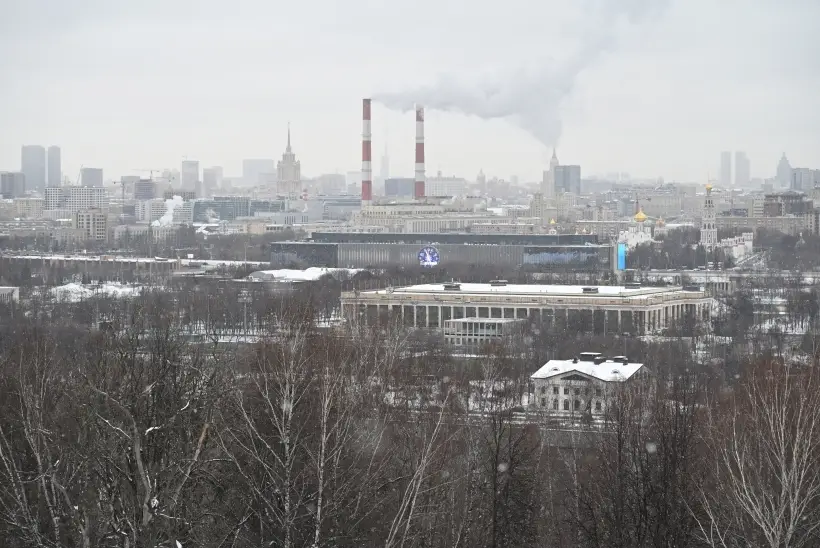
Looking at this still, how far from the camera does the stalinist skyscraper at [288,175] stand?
474 feet

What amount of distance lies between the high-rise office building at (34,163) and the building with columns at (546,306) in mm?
128428

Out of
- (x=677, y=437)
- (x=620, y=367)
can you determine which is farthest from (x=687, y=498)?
(x=620, y=367)

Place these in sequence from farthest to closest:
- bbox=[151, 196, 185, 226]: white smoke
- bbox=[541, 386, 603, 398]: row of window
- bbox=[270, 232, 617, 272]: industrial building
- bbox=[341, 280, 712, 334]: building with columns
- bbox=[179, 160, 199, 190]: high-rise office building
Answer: bbox=[179, 160, 199, 190]: high-rise office building
bbox=[151, 196, 185, 226]: white smoke
bbox=[270, 232, 617, 272]: industrial building
bbox=[341, 280, 712, 334]: building with columns
bbox=[541, 386, 603, 398]: row of window

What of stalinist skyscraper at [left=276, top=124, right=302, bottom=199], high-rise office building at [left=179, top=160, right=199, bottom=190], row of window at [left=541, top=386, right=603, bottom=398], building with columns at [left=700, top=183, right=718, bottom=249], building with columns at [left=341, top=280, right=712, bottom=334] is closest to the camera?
row of window at [left=541, top=386, right=603, bottom=398]

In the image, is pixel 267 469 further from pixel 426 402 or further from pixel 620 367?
pixel 620 367

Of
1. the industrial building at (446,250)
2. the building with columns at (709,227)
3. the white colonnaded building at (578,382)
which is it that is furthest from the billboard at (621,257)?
the white colonnaded building at (578,382)

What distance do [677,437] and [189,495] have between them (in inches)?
161

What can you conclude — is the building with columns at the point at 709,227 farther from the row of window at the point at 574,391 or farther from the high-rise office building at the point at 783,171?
the high-rise office building at the point at 783,171

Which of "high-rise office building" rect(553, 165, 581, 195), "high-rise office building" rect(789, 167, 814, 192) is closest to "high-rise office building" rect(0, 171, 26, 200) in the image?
"high-rise office building" rect(553, 165, 581, 195)

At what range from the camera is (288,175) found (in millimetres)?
147250

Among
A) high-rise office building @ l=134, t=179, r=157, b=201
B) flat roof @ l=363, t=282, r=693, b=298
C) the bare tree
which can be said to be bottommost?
flat roof @ l=363, t=282, r=693, b=298

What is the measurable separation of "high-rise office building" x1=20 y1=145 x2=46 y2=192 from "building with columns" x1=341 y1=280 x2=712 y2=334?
421 feet

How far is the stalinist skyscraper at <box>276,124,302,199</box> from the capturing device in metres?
144

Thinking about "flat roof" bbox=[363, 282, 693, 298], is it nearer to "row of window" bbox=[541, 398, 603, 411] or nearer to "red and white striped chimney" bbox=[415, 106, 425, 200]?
"row of window" bbox=[541, 398, 603, 411]
